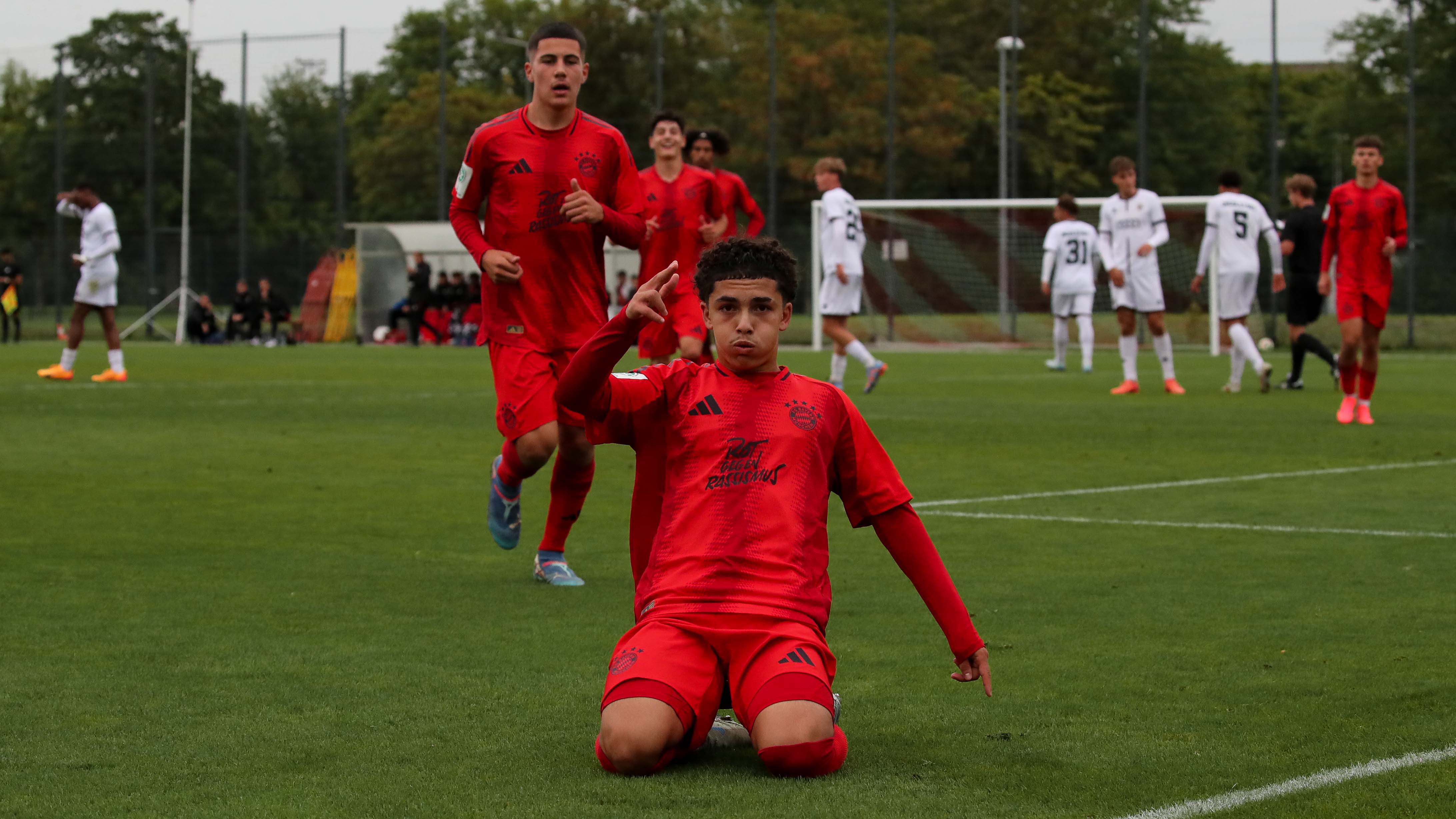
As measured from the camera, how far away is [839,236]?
742 inches

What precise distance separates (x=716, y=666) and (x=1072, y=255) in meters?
21.3

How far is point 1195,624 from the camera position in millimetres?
5887

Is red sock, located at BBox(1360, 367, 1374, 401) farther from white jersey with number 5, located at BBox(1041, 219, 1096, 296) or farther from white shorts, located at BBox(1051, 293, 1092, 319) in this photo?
white jersey with number 5, located at BBox(1041, 219, 1096, 296)

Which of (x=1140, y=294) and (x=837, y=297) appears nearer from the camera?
(x=837, y=297)

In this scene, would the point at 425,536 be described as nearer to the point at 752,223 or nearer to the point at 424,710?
the point at 424,710

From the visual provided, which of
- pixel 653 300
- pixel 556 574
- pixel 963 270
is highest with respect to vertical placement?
pixel 963 270

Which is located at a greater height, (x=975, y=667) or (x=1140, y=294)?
(x=1140, y=294)

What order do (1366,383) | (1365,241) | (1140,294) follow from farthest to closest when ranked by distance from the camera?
(1140,294) < (1366,383) < (1365,241)

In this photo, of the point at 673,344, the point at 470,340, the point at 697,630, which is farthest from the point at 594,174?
the point at 470,340

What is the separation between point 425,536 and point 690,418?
3989mm

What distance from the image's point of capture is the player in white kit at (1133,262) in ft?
62.6

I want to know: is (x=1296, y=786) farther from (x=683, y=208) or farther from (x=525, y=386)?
(x=683, y=208)

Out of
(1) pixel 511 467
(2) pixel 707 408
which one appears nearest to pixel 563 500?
(1) pixel 511 467

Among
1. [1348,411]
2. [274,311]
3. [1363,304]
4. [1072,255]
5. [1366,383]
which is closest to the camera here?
[1363,304]
